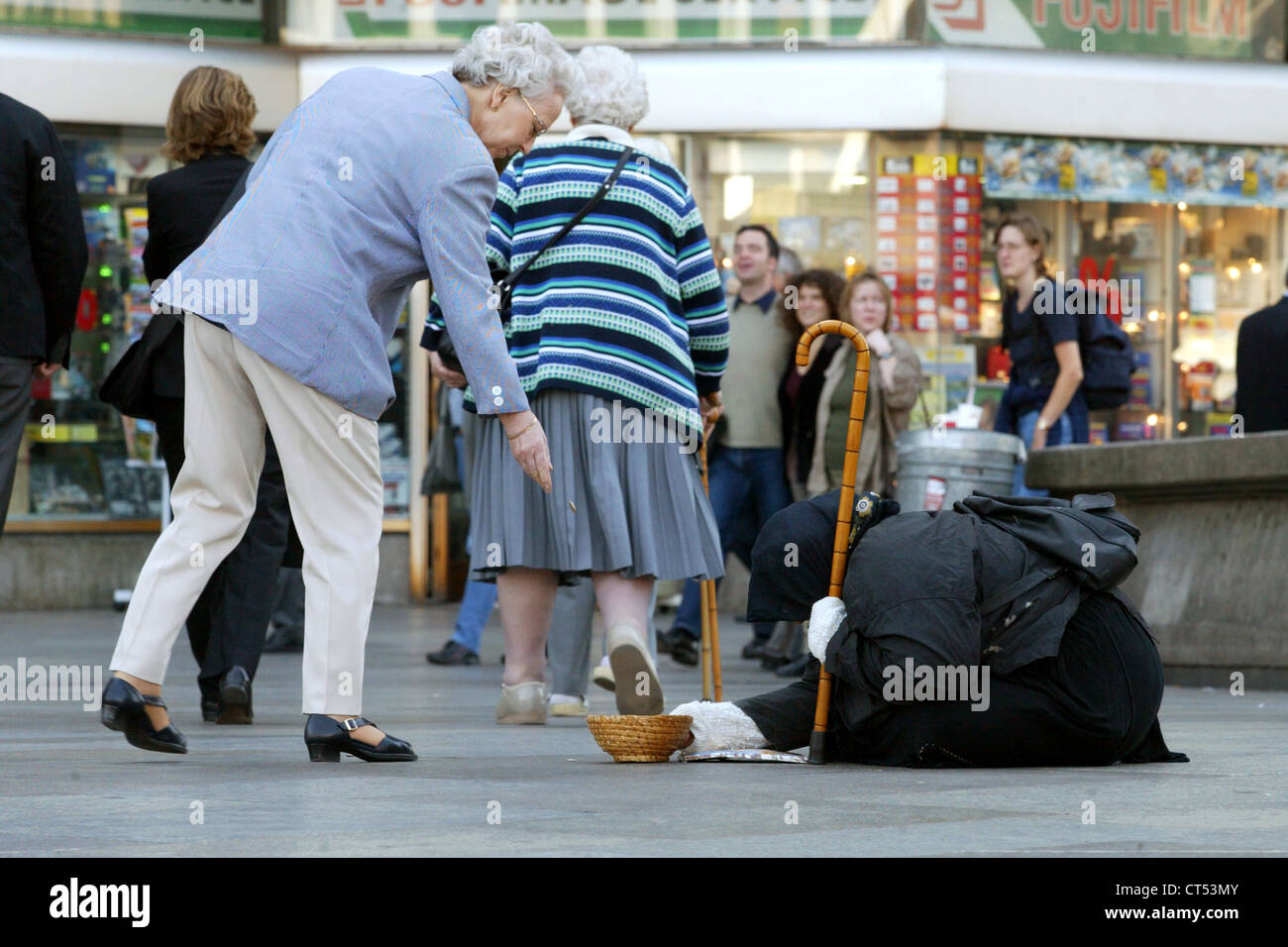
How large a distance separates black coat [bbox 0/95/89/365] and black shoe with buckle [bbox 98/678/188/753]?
182cm

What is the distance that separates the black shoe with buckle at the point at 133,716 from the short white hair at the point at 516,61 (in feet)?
5.61

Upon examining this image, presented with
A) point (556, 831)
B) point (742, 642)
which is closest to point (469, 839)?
point (556, 831)

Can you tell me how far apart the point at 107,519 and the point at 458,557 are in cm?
239

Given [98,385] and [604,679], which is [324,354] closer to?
[604,679]

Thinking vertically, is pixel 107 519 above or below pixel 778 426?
below

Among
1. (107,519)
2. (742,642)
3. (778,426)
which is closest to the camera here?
(778,426)

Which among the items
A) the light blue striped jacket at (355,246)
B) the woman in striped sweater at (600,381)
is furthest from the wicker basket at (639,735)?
the woman in striped sweater at (600,381)

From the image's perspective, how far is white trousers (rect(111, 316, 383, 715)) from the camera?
5086mm

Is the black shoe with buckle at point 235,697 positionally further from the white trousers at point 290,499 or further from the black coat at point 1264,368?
the black coat at point 1264,368

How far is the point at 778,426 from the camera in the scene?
9.97 m

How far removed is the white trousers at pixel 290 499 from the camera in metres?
5.09
